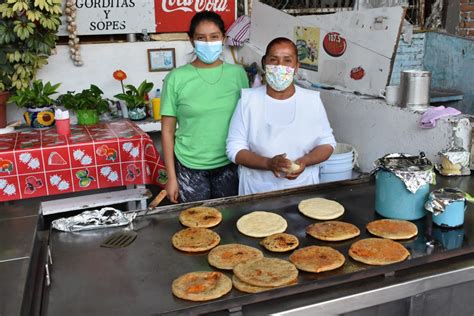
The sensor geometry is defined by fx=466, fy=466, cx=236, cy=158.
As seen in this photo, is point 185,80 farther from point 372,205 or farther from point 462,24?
point 462,24

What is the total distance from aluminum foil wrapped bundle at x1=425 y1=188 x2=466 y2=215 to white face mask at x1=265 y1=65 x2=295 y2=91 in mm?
743

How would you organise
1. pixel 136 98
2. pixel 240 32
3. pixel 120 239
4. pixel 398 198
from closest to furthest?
1. pixel 120 239
2. pixel 398 198
3. pixel 136 98
4. pixel 240 32

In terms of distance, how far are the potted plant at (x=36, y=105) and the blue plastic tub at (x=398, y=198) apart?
2.80 m

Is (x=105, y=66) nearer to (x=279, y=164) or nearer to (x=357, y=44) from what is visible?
(x=357, y=44)

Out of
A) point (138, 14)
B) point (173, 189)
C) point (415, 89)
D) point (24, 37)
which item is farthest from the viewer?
point (138, 14)

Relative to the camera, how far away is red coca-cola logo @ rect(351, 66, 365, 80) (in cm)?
323

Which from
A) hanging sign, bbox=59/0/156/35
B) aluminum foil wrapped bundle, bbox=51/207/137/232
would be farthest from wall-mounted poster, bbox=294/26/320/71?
aluminum foil wrapped bundle, bbox=51/207/137/232

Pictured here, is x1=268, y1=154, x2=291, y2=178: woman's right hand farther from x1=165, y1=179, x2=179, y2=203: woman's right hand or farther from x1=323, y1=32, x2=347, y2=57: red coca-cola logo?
x1=323, y1=32, x2=347, y2=57: red coca-cola logo

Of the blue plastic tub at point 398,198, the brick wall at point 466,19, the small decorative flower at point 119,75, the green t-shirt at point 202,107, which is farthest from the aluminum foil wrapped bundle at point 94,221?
the brick wall at point 466,19

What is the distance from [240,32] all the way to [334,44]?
1.19 meters

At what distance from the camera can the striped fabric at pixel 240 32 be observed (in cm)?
436

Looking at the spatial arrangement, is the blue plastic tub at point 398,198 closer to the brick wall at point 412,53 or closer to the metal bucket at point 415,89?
the metal bucket at point 415,89

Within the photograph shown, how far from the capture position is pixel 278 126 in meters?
2.01

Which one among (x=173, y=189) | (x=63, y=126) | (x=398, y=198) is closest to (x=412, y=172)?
(x=398, y=198)
